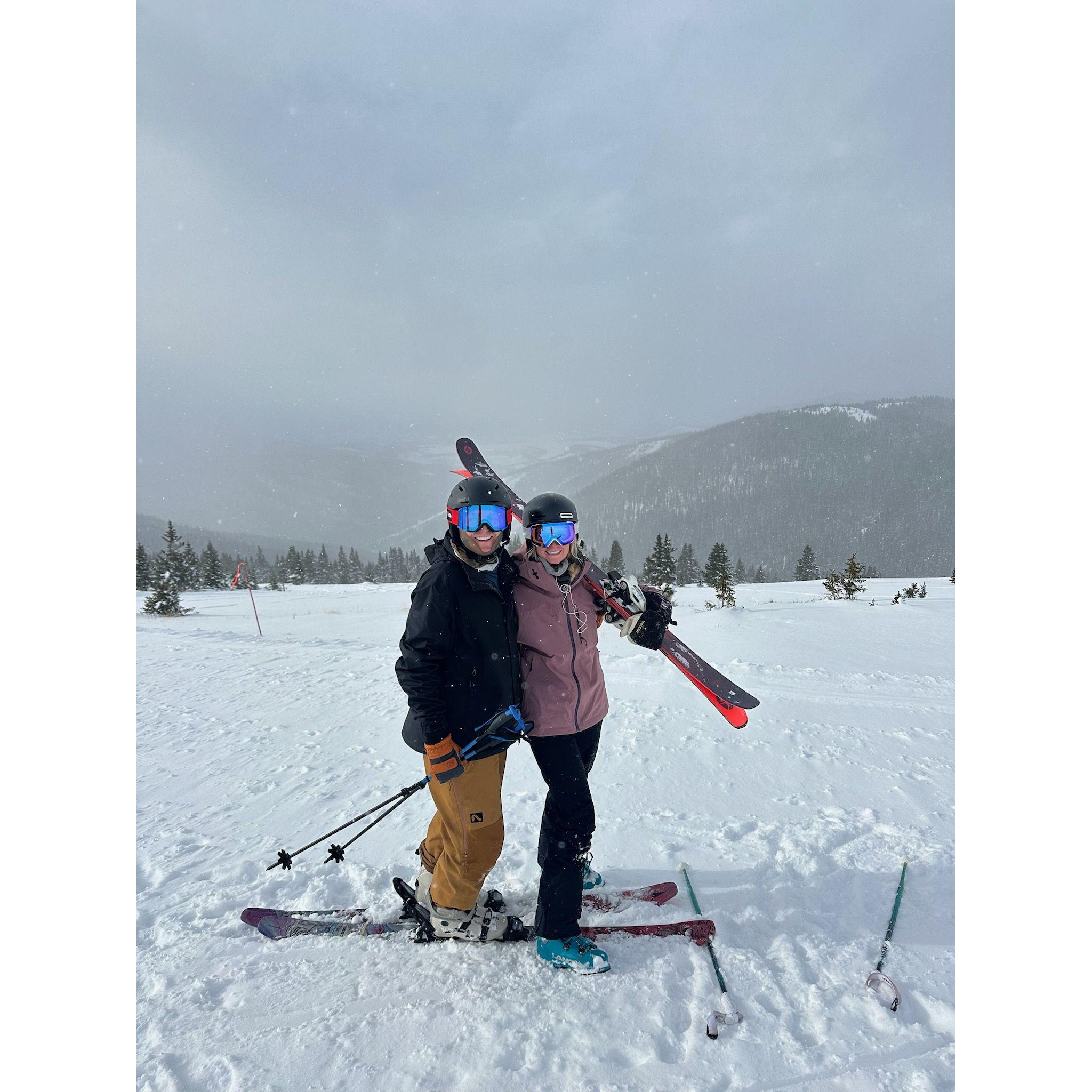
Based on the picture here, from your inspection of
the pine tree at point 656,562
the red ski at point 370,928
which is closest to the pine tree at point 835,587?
the pine tree at point 656,562

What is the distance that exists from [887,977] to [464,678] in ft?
8.14

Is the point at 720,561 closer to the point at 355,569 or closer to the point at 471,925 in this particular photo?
the point at 471,925

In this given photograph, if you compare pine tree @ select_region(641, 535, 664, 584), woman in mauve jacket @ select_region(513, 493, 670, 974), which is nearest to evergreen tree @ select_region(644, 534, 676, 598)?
pine tree @ select_region(641, 535, 664, 584)

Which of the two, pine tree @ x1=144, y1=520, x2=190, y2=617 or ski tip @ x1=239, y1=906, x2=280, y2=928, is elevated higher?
pine tree @ x1=144, y1=520, x2=190, y2=617

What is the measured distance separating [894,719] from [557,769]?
209 inches

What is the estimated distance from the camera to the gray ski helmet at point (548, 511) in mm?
3064

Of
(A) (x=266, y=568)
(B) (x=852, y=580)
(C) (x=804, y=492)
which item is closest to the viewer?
(B) (x=852, y=580)

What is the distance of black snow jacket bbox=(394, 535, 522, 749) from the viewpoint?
2.73m

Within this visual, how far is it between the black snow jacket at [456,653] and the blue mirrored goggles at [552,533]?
0.38 meters

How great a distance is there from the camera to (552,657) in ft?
9.80

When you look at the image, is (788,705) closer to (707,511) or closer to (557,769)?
(557,769)

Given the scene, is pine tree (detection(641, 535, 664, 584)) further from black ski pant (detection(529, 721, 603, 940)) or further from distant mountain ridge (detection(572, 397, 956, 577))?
distant mountain ridge (detection(572, 397, 956, 577))

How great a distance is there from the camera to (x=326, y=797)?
4938mm

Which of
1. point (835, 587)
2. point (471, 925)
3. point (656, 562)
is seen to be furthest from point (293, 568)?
point (471, 925)
